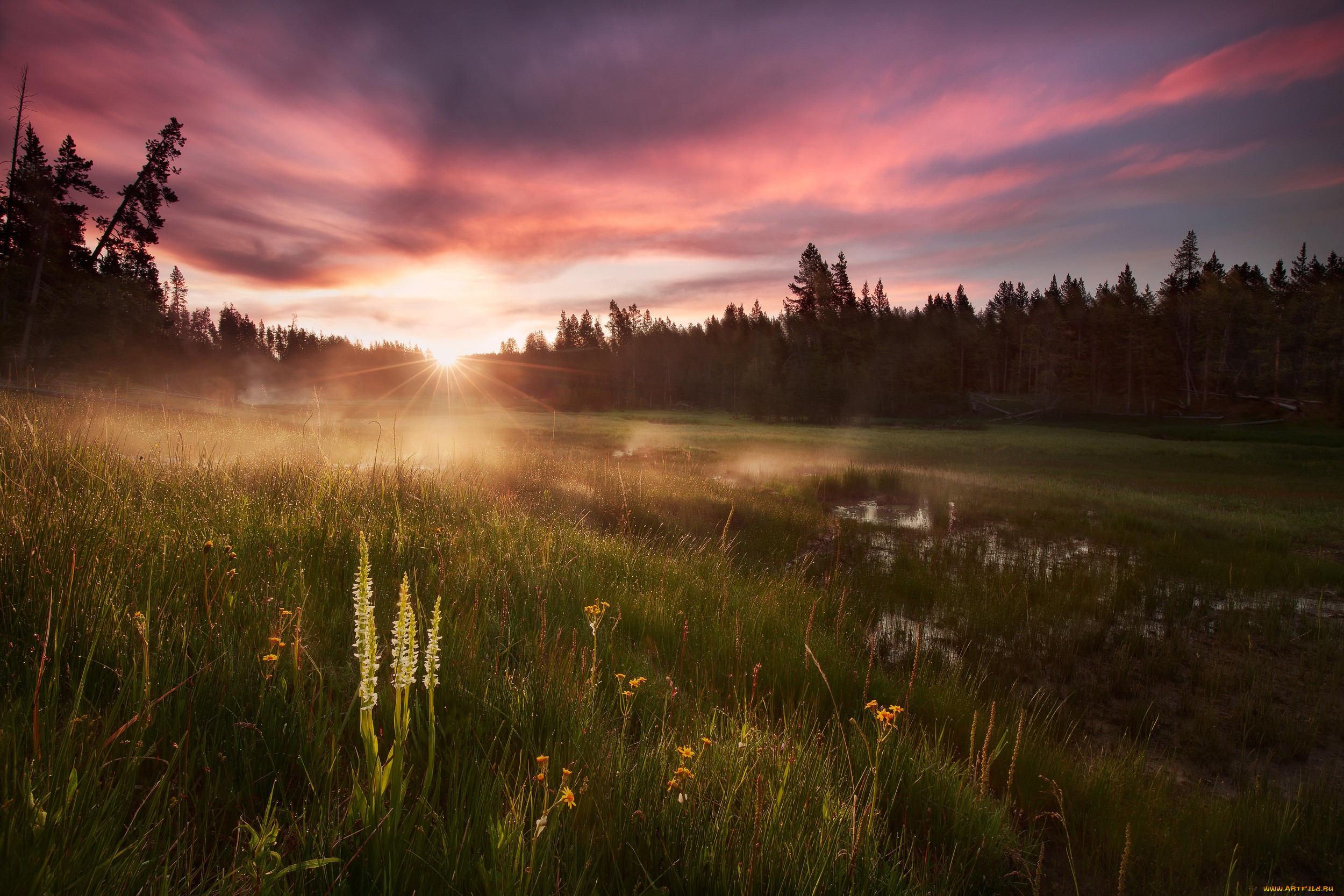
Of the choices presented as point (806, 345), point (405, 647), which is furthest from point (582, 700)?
point (806, 345)

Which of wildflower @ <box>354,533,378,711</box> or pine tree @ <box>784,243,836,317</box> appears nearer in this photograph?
wildflower @ <box>354,533,378,711</box>

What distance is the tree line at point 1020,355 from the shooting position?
5341 cm

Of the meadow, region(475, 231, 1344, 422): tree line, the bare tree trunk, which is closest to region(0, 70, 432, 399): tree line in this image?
the bare tree trunk

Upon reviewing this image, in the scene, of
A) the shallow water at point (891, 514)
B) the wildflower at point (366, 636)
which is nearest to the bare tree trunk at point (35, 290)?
the shallow water at point (891, 514)

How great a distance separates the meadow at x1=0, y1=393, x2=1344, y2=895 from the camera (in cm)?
150

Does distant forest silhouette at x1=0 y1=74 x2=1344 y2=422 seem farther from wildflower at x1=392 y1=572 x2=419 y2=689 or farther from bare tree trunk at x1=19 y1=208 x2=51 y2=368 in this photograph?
wildflower at x1=392 y1=572 x2=419 y2=689

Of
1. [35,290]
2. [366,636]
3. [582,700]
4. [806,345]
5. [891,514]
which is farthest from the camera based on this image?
[806,345]

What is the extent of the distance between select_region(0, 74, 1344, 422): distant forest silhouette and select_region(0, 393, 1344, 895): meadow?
31.2ft

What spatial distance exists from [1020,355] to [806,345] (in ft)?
127

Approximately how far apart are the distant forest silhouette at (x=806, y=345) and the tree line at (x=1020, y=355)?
0.85 ft

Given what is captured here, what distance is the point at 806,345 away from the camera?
214 ft

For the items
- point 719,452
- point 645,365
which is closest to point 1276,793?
point 719,452

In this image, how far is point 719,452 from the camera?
26.1 meters

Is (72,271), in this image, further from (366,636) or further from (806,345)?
(806,345)
